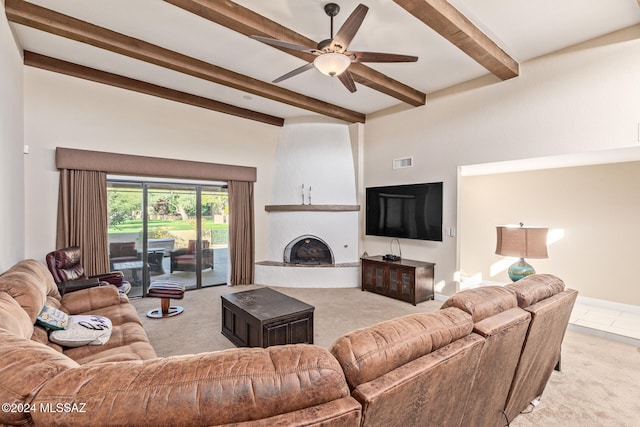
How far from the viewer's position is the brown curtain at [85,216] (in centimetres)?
397

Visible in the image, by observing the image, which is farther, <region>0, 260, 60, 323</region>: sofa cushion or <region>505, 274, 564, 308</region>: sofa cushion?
<region>0, 260, 60, 323</region>: sofa cushion

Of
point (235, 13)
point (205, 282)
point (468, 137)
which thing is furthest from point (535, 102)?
point (205, 282)

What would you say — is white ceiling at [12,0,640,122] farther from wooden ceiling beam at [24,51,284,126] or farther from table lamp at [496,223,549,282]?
table lamp at [496,223,549,282]

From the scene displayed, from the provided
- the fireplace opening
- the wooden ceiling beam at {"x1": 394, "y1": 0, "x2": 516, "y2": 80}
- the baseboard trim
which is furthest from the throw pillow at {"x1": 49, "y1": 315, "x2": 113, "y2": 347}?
the baseboard trim

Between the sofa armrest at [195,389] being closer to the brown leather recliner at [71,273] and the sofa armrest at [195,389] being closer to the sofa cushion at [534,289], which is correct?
the sofa cushion at [534,289]

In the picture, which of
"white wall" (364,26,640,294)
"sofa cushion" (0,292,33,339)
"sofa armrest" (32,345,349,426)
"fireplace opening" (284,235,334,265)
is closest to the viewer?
"sofa armrest" (32,345,349,426)

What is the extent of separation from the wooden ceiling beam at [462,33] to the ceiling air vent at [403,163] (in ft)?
5.64

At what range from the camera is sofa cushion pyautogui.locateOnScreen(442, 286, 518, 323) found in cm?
152

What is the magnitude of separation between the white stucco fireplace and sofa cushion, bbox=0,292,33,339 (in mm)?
3887

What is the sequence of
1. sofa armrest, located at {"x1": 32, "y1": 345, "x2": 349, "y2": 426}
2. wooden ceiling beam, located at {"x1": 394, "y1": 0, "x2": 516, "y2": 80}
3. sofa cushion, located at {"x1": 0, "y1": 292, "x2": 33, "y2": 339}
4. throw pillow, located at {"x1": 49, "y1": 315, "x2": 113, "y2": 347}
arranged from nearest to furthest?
sofa armrest, located at {"x1": 32, "y1": 345, "x2": 349, "y2": 426} < sofa cushion, located at {"x1": 0, "y1": 292, "x2": 33, "y2": 339} < throw pillow, located at {"x1": 49, "y1": 315, "x2": 113, "y2": 347} < wooden ceiling beam, located at {"x1": 394, "y1": 0, "x2": 516, "y2": 80}

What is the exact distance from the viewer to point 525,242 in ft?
10.0

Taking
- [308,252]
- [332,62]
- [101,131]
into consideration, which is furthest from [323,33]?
[308,252]

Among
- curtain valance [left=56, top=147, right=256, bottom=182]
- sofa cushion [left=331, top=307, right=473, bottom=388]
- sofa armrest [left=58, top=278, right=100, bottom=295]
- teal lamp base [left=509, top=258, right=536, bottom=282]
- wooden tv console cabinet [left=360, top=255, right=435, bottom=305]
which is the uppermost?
curtain valance [left=56, top=147, right=256, bottom=182]

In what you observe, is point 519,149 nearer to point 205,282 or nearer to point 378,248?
point 378,248
